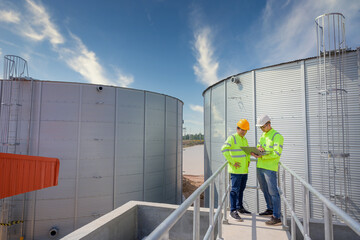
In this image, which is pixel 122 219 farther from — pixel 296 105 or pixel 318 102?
pixel 318 102

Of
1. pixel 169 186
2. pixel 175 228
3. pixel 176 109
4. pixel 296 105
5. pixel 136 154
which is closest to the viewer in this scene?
pixel 175 228

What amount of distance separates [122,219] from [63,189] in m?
4.24

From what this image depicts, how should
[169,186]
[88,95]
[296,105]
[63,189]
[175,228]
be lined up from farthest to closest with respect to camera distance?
1. [169,186]
2. [88,95]
3. [63,189]
4. [296,105]
5. [175,228]

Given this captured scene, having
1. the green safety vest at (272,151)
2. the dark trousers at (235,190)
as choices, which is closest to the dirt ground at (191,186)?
the dark trousers at (235,190)

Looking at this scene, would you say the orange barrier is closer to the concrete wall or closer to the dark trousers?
the concrete wall

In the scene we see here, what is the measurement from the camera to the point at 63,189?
7500 millimetres

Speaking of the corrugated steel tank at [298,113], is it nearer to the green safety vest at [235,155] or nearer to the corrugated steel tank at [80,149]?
the green safety vest at [235,155]

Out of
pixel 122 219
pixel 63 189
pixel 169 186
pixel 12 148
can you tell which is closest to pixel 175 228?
pixel 122 219

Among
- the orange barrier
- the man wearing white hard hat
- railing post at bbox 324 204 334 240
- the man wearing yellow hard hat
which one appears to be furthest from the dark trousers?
the orange barrier

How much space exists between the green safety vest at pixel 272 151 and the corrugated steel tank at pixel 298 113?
283 centimetres

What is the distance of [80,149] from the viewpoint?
25.4ft

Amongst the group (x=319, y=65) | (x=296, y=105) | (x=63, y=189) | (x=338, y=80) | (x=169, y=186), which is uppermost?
(x=319, y=65)

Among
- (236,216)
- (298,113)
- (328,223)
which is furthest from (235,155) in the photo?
(298,113)

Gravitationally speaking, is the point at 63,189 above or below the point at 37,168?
below
